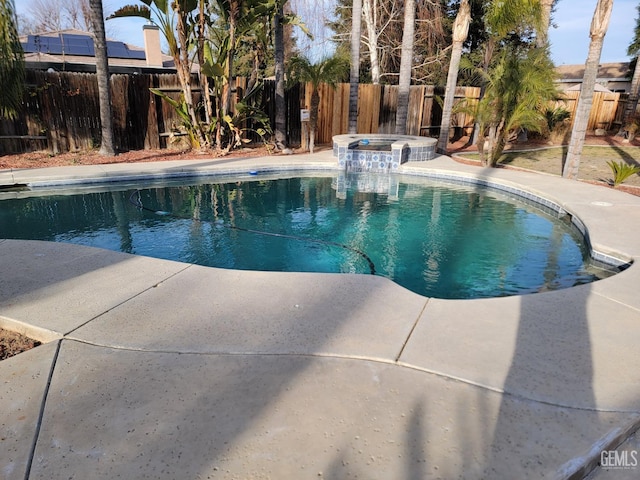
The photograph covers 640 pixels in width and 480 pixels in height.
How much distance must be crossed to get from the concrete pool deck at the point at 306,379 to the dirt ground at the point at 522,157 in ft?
23.5

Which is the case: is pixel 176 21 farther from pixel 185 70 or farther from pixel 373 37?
pixel 373 37

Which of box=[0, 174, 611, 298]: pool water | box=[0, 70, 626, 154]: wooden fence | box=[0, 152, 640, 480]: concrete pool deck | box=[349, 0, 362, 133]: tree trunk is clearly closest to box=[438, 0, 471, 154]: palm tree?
box=[0, 70, 626, 154]: wooden fence

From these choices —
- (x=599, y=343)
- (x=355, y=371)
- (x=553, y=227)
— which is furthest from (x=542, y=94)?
(x=355, y=371)

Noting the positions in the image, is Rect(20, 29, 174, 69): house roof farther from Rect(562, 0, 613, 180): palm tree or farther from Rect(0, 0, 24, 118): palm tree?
Rect(562, 0, 613, 180): palm tree

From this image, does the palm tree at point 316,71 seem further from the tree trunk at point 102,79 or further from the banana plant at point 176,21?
the tree trunk at point 102,79

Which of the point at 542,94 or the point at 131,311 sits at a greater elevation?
the point at 542,94

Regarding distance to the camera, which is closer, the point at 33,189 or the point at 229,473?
the point at 229,473

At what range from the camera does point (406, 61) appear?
12078mm

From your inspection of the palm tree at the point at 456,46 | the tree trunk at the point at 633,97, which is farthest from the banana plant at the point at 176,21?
the tree trunk at the point at 633,97

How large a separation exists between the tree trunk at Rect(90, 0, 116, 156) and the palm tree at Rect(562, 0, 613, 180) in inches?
408

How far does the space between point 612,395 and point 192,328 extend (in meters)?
2.54

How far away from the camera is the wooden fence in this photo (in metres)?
10.3

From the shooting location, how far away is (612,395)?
2273 millimetres

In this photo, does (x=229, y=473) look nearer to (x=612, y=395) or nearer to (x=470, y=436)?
(x=470, y=436)
